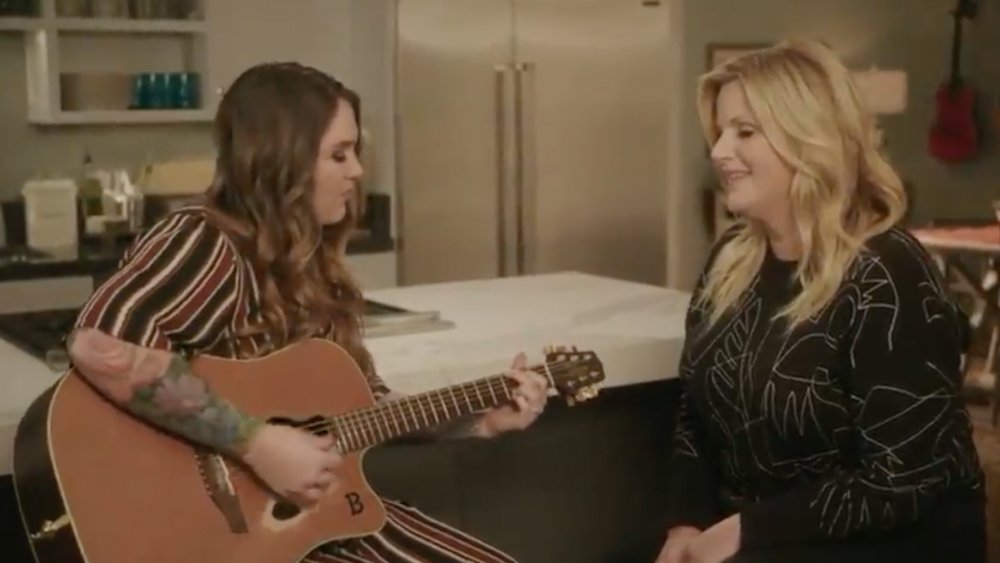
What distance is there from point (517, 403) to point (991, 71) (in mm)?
5299

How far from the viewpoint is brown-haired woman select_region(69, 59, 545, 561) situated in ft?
5.55

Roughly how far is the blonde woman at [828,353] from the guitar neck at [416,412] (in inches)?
13.8

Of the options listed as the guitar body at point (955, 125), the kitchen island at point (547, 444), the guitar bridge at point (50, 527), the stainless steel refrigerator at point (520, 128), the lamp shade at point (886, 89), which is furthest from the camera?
the guitar body at point (955, 125)

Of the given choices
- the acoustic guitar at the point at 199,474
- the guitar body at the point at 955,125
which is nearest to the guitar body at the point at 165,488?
the acoustic guitar at the point at 199,474

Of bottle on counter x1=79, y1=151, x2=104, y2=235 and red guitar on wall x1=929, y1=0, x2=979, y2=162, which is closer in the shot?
bottle on counter x1=79, y1=151, x2=104, y2=235

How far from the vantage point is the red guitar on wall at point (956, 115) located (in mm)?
6457

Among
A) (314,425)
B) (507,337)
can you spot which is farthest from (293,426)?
(507,337)

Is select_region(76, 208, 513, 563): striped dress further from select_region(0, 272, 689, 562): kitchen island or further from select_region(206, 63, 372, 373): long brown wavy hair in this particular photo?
select_region(0, 272, 689, 562): kitchen island

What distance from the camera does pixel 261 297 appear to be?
1849mm

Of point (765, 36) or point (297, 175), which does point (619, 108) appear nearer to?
point (765, 36)

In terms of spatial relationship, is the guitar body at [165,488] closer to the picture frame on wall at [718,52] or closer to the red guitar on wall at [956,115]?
the picture frame on wall at [718,52]

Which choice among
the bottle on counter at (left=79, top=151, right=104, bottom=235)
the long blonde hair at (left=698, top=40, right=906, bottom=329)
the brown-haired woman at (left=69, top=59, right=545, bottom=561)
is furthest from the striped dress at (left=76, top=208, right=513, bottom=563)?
the bottle on counter at (left=79, top=151, right=104, bottom=235)

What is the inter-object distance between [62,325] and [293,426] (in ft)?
2.63

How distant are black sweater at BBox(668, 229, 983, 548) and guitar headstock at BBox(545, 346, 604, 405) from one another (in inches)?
8.5
